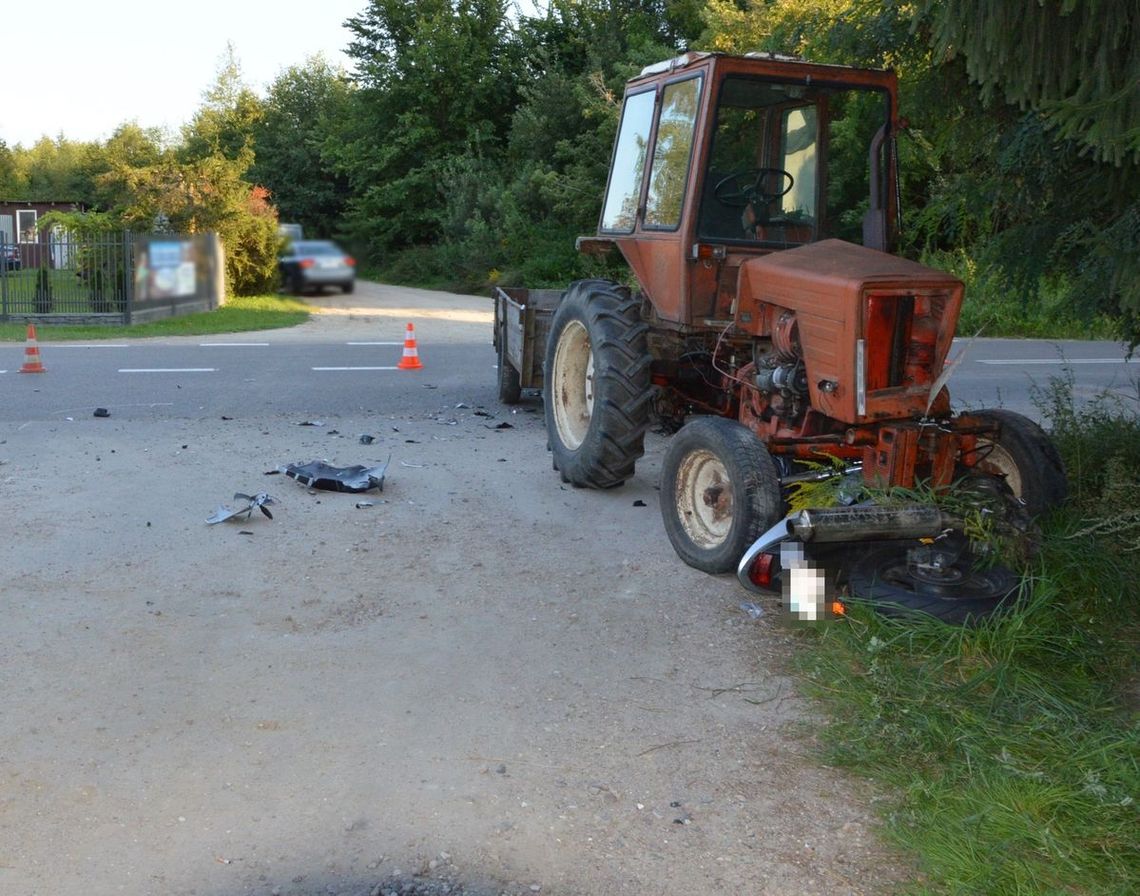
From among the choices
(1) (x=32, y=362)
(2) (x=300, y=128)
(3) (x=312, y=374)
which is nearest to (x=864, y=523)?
(2) (x=300, y=128)

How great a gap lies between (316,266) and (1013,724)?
3.85m

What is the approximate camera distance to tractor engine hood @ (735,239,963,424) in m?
5.82

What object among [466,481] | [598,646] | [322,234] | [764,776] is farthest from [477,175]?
[764,776]

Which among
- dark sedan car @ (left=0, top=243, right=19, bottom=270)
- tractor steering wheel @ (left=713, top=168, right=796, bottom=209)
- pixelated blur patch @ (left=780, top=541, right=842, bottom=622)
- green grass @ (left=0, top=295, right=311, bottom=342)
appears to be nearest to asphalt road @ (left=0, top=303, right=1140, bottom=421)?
green grass @ (left=0, top=295, right=311, bottom=342)

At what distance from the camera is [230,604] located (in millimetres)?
5891

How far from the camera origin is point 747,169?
7.34m

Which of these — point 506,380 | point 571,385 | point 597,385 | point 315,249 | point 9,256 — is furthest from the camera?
point 9,256

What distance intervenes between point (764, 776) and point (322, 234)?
366 cm

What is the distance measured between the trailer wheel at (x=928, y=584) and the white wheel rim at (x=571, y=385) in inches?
130

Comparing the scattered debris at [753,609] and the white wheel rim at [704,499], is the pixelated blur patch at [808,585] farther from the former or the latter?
the white wheel rim at [704,499]

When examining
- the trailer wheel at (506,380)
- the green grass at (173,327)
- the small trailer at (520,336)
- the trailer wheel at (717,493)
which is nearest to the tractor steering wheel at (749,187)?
the trailer wheel at (717,493)

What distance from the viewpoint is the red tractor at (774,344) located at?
5797mm

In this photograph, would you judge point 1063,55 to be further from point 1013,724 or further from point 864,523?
point 1013,724

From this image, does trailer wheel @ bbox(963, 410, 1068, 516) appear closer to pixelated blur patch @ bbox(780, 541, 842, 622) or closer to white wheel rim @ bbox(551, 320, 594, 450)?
pixelated blur patch @ bbox(780, 541, 842, 622)
